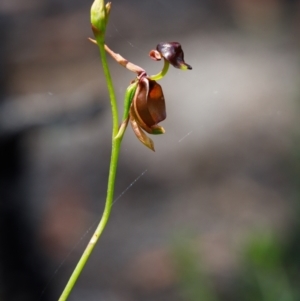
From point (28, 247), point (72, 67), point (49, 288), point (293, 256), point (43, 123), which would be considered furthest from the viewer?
point (72, 67)

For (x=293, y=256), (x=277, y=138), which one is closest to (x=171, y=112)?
(x=277, y=138)

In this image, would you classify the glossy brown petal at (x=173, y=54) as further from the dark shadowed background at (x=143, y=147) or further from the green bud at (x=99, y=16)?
the dark shadowed background at (x=143, y=147)

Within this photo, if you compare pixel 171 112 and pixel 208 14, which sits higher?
pixel 208 14

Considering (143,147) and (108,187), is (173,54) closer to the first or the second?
(108,187)

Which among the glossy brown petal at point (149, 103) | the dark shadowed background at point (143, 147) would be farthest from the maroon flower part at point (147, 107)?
the dark shadowed background at point (143, 147)

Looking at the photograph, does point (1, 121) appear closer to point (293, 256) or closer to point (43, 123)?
point (43, 123)

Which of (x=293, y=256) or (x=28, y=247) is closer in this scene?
(x=293, y=256)

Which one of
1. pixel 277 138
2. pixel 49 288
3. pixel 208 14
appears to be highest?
pixel 208 14
